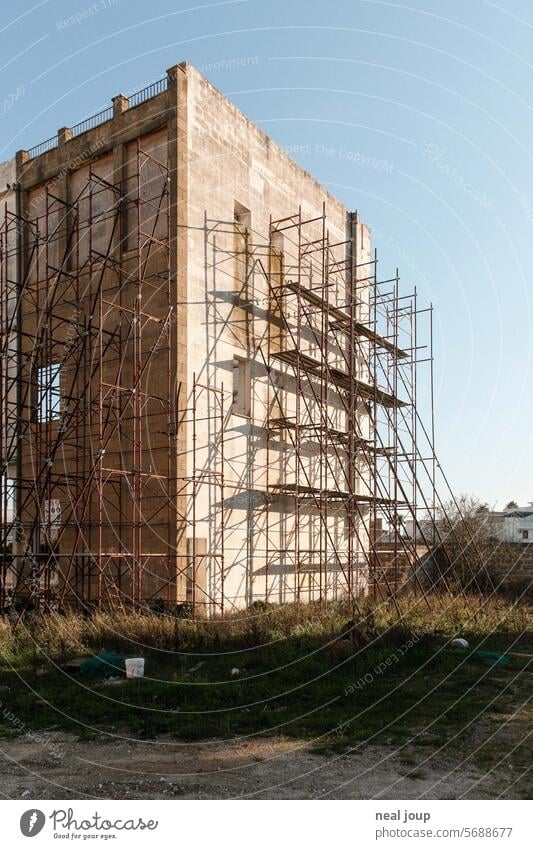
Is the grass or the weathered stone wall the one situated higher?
the weathered stone wall

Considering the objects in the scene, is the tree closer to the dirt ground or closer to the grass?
the grass

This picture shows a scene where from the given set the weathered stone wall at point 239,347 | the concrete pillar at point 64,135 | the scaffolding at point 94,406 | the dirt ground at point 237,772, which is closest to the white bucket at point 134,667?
the dirt ground at point 237,772

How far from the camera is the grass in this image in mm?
8859

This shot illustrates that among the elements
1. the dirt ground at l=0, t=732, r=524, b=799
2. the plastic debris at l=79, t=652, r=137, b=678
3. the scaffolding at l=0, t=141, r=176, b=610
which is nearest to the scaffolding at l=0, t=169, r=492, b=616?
the scaffolding at l=0, t=141, r=176, b=610

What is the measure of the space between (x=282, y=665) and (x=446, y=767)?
4704 mm

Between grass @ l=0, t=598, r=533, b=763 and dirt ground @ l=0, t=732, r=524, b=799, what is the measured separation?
37cm

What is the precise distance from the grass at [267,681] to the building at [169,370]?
9.57ft

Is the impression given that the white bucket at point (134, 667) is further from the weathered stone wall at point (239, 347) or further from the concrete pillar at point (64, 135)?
the concrete pillar at point (64, 135)

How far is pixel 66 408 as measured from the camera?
1988 centimetres

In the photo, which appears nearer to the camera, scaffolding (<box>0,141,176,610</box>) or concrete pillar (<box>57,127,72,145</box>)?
scaffolding (<box>0,141,176,610</box>)

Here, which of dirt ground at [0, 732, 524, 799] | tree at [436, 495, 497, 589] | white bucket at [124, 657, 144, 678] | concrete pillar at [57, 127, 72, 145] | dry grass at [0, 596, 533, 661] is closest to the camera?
dirt ground at [0, 732, 524, 799]

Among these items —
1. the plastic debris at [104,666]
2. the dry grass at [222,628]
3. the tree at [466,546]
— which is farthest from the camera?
the tree at [466,546]

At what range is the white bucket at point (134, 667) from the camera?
11.4m
